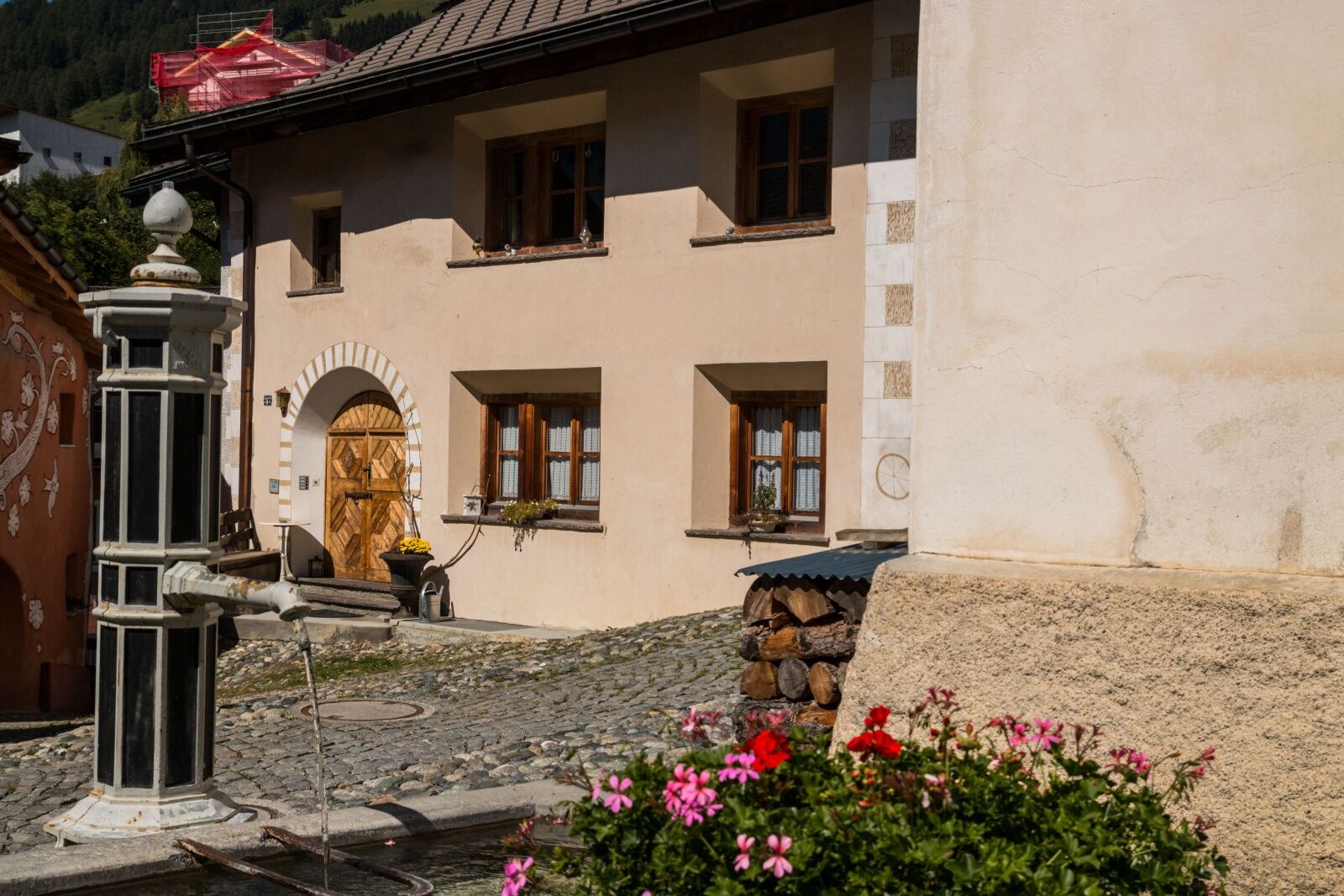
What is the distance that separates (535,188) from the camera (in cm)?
1447

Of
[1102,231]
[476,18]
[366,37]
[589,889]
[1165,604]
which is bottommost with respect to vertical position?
[589,889]

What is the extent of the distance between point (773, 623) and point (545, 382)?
25.9 feet

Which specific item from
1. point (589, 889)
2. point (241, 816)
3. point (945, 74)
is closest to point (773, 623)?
point (241, 816)

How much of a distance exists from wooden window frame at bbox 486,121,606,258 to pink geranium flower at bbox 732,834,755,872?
11654mm

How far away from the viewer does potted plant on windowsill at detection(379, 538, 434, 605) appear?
47.1 feet

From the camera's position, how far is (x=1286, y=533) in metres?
3.03

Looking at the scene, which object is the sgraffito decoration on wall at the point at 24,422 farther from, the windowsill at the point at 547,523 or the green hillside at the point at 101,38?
the green hillside at the point at 101,38

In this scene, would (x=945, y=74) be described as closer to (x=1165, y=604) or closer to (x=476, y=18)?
(x=1165, y=604)

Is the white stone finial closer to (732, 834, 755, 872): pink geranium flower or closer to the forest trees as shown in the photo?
(732, 834, 755, 872): pink geranium flower

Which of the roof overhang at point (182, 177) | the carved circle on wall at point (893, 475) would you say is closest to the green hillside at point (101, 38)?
the roof overhang at point (182, 177)

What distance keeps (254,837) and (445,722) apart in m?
4.48

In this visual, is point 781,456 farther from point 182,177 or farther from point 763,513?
point 182,177

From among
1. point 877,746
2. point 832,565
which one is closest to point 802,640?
point 832,565

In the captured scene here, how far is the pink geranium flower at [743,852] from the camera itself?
7.65ft
